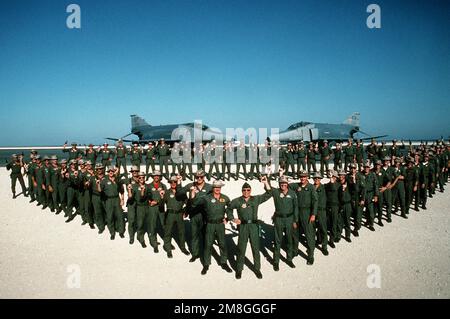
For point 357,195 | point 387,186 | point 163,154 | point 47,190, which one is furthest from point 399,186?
point 47,190

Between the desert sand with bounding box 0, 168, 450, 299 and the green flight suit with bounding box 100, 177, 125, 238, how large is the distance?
32cm

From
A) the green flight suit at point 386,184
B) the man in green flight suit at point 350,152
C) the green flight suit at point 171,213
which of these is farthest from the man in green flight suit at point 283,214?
the man in green flight suit at point 350,152

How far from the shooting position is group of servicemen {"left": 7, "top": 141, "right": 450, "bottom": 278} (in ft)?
15.5

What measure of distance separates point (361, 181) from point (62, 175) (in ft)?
29.2

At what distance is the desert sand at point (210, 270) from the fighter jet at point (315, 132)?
17.5 metres

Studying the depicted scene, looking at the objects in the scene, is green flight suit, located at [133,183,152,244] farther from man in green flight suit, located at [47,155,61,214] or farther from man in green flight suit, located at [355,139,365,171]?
man in green flight suit, located at [355,139,365,171]

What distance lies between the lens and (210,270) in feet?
16.0

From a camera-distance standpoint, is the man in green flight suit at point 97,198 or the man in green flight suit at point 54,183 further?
the man in green flight suit at point 54,183

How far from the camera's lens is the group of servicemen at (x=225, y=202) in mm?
4730

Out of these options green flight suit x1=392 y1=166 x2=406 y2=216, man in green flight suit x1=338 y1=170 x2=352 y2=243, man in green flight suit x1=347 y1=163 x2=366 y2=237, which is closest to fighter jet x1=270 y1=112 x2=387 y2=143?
green flight suit x1=392 y1=166 x2=406 y2=216

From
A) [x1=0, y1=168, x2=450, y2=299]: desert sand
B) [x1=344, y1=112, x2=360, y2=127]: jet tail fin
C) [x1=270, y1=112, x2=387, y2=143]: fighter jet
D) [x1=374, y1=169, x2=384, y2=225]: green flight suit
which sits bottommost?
[x1=0, y1=168, x2=450, y2=299]: desert sand

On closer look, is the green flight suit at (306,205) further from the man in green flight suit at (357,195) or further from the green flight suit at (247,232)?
the man in green flight suit at (357,195)
